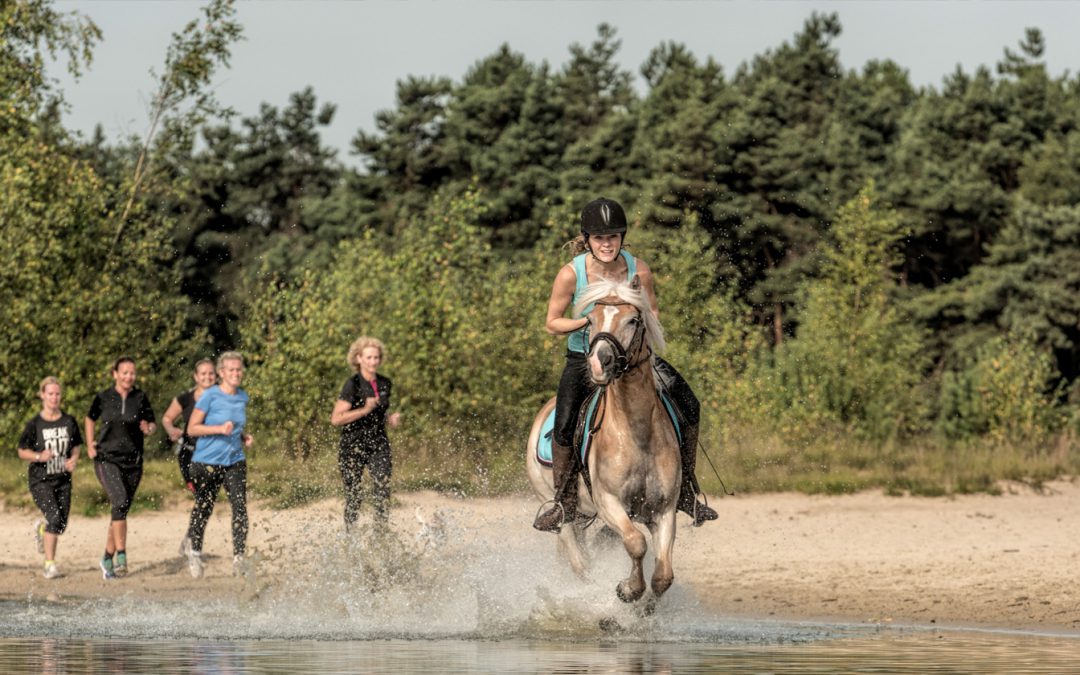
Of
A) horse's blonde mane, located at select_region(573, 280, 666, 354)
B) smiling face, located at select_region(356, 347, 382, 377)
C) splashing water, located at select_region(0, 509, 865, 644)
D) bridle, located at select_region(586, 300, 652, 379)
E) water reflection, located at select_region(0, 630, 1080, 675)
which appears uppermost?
smiling face, located at select_region(356, 347, 382, 377)

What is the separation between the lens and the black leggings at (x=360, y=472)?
615 inches

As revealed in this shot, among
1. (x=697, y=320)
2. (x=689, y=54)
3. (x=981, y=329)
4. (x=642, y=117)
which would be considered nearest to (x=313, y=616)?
(x=697, y=320)

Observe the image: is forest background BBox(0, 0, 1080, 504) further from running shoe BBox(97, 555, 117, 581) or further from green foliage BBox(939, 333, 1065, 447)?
running shoe BBox(97, 555, 117, 581)

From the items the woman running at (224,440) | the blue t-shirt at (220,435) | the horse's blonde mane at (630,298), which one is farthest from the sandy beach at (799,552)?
the horse's blonde mane at (630,298)

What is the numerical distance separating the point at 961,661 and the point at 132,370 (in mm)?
9629

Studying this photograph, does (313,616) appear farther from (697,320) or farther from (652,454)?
(697,320)

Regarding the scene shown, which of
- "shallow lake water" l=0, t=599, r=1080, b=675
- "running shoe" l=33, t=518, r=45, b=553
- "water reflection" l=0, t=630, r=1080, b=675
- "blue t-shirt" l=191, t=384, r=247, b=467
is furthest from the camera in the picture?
"running shoe" l=33, t=518, r=45, b=553

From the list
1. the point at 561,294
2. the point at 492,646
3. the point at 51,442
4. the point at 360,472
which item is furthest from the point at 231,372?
the point at 492,646

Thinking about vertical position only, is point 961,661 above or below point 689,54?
below

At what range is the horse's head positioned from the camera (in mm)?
10344

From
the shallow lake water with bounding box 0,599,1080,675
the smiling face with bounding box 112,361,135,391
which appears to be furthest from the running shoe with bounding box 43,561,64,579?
the shallow lake water with bounding box 0,599,1080,675

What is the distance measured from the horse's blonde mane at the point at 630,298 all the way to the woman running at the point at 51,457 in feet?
26.1

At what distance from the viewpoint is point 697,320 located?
39.9 metres

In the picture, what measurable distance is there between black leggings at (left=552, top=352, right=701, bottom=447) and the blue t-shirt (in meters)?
5.27
